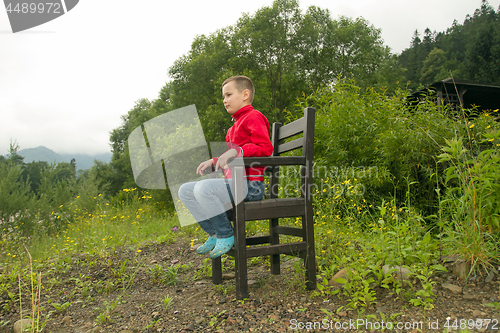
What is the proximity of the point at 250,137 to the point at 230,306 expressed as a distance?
46.5 inches

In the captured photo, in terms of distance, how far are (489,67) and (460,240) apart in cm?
3983

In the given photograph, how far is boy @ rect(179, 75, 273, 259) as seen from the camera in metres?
2.20

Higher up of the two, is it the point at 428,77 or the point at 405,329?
the point at 428,77

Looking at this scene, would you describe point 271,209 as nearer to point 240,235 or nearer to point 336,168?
point 240,235

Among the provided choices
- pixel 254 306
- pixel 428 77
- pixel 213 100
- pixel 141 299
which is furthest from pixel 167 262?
pixel 428 77

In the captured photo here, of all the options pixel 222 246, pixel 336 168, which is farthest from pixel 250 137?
pixel 336 168

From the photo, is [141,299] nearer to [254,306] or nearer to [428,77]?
[254,306]

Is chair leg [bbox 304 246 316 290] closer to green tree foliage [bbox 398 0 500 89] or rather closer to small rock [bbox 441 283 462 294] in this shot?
small rock [bbox 441 283 462 294]

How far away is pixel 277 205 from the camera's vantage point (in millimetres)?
2281

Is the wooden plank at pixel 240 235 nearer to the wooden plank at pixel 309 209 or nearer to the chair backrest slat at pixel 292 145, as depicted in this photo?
the wooden plank at pixel 309 209

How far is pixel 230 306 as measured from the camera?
220 cm

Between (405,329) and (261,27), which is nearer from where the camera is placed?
(405,329)

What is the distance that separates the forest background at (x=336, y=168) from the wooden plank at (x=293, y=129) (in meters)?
0.83

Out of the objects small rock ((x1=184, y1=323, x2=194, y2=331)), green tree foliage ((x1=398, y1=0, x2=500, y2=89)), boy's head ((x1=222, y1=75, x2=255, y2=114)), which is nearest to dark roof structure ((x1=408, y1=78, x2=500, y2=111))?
green tree foliage ((x1=398, y1=0, x2=500, y2=89))
